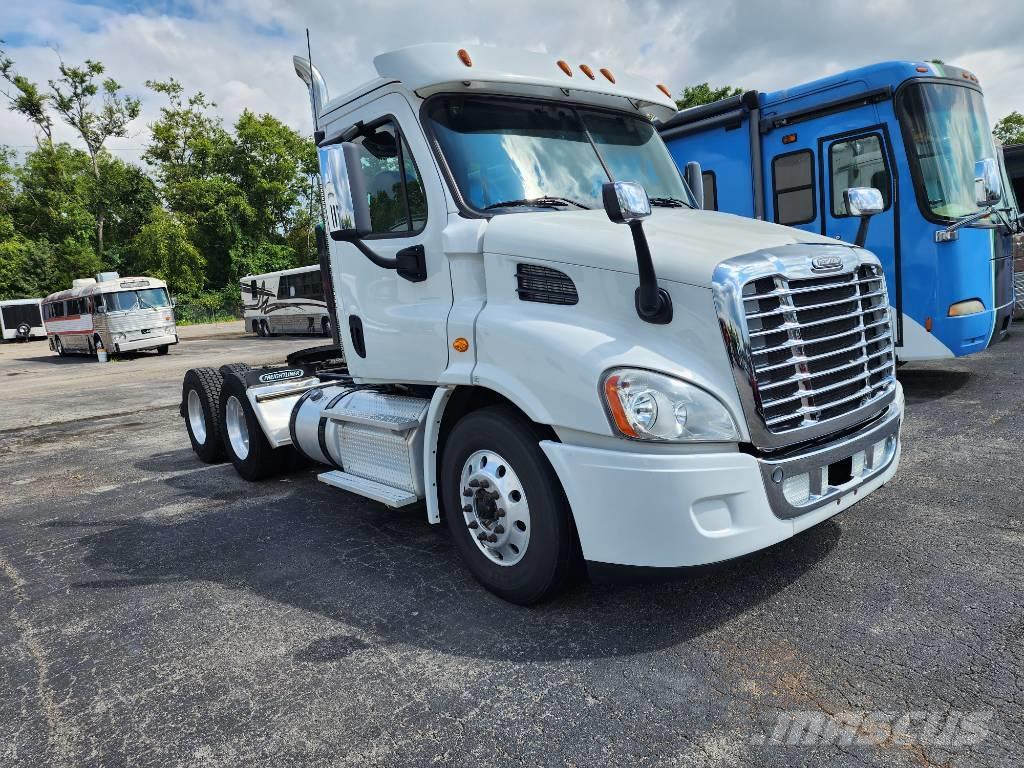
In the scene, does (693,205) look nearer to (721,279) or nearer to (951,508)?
(721,279)

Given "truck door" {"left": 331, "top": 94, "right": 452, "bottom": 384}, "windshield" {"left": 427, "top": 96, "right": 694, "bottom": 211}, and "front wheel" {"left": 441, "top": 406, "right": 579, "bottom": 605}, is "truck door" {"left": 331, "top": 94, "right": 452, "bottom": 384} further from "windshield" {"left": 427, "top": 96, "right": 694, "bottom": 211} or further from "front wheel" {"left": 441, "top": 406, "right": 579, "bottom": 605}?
"front wheel" {"left": 441, "top": 406, "right": 579, "bottom": 605}

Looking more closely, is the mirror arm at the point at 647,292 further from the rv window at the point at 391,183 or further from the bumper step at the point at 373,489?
the bumper step at the point at 373,489

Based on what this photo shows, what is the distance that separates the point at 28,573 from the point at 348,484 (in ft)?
6.88

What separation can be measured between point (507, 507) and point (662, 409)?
3.13 ft

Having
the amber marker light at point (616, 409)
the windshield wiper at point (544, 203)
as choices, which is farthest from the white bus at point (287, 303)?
the amber marker light at point (616, 409)

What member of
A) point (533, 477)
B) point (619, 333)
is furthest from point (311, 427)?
point (619, 333)

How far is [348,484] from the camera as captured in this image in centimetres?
455

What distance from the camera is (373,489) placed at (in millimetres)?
4348

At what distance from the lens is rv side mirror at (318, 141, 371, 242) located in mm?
3768

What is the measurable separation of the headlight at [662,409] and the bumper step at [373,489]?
5.29 ft

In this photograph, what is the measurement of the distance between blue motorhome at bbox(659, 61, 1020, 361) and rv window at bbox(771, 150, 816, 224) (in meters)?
0.03

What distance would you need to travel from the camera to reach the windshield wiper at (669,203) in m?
4.32

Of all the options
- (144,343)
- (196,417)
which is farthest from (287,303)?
(196,417)

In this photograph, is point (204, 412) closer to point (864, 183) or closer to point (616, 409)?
point (616, 409)
